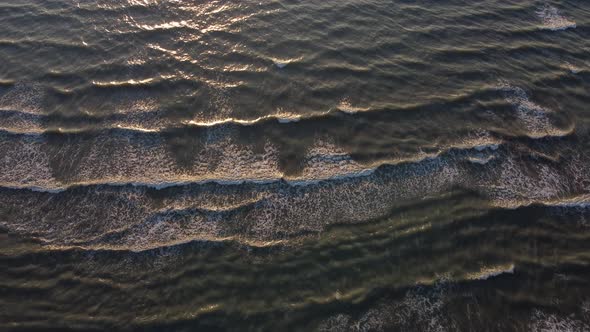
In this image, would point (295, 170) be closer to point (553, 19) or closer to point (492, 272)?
point (492, 272)

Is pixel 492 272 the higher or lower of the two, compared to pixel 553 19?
lower

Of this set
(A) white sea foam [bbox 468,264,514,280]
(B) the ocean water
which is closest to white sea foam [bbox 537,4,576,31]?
(B) the ocean water

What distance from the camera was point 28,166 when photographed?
11.1 metres

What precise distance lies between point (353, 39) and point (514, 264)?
10194 millimetres

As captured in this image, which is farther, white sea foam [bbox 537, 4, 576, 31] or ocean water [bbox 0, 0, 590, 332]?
white sea foam [bbox 537, 4, 576, 31]

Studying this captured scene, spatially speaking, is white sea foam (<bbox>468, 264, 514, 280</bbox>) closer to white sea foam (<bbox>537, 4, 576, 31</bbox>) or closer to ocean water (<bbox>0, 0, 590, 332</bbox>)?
ocean water (<bbox>0, 0, 590, 332</bbox>)

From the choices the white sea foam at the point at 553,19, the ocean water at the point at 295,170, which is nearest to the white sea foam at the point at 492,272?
the ocean water at the point at 295,170

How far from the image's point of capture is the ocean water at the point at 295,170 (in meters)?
8.63

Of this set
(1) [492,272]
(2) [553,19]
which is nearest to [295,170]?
(1) [492,272]

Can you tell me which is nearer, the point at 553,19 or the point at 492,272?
the point at 492,272

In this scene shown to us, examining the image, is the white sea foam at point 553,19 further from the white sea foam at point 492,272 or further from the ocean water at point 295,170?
the white sea foam at point 492,272

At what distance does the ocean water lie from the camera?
28.3ft

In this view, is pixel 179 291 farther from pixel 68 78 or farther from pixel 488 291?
pixel 68 78

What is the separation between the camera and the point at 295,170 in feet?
35.7
